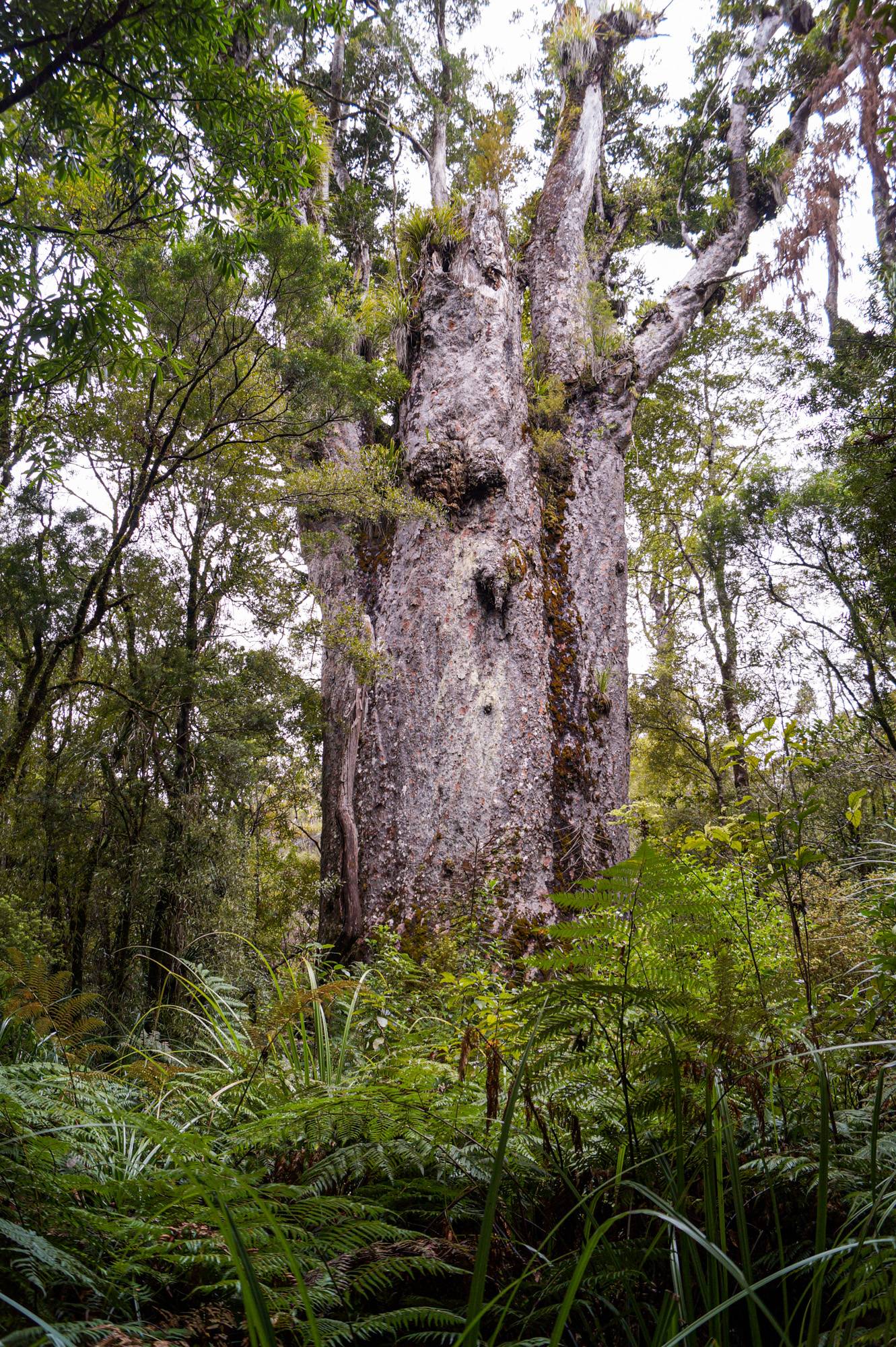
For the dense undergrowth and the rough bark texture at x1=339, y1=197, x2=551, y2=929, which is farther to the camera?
the rough bark texture at x1=339, y1=197, x2=551, y2=929

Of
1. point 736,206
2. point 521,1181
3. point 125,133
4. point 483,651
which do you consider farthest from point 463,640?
point 736,206

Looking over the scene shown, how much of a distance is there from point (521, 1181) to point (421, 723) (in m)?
4.06

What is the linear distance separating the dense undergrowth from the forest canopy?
2cm

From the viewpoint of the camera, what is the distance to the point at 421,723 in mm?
5406

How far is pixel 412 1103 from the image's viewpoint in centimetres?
139

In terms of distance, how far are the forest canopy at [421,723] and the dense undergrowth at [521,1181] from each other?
0.05 feet

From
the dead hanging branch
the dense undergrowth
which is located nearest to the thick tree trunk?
Answer: the dead hanging branch

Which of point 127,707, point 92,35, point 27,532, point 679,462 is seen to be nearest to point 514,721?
point 127,707

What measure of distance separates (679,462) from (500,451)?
10646mm

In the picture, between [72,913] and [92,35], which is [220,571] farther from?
[92,35]

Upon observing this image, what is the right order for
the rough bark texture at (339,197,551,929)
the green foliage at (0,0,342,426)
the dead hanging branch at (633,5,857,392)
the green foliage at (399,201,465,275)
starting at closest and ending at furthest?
the green foliage at (0,0,342,426) < the rough bark texture at (339,197,551,929) < the green foliage at (399,201,465,275) < the dead hanging branch at (633,5,857,392)

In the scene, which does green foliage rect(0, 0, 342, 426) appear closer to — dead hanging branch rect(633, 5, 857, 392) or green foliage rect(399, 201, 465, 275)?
green foliage rect(399, 201, 465, 275)

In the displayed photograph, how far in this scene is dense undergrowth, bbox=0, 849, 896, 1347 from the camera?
0.91 meters

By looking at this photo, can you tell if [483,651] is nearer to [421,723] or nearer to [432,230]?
[421,723]
